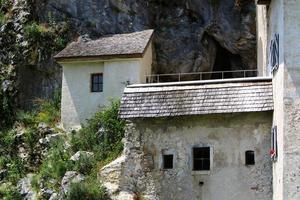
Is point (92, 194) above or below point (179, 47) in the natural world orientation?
below

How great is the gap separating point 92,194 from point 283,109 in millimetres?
8270

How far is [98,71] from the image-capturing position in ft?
107

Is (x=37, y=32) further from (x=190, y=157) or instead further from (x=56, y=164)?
(x=190, y=157)

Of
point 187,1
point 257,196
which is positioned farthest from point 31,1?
point 257,196

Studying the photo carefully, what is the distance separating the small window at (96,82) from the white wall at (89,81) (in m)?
0.17

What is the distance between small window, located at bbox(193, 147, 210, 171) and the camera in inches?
1049

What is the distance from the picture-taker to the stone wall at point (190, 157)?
26000 mm

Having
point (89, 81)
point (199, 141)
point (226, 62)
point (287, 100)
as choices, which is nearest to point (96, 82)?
point (89, 81)

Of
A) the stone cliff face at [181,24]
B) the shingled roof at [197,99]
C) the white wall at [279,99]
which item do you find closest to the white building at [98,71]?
the stone cliff face at [181,24]

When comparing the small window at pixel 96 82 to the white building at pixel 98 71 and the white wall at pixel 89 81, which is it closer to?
the white building at pixel 98 71

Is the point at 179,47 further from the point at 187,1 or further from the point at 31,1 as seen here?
the point at 31,1

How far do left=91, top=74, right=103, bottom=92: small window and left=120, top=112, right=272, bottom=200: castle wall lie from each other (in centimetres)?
538

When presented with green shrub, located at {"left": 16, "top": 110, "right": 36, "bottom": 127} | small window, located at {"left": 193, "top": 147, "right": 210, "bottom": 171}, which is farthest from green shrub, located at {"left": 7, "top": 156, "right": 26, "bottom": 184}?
small window, located at {"left": 193, "top": 147, "right": 210, "bottom": 171}

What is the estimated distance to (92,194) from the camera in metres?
26.7
